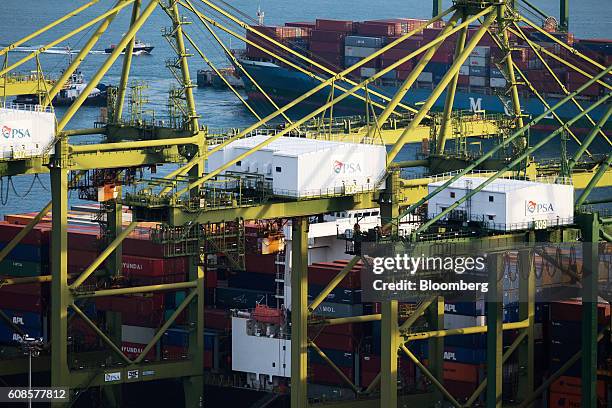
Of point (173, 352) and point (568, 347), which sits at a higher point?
point (568, 347)

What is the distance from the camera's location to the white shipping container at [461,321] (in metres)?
54.1

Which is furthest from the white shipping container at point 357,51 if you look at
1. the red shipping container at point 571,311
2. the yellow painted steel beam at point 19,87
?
the red shipping container at point 571,311

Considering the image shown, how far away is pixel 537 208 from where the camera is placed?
48812mm

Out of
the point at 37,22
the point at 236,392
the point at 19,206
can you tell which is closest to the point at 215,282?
the point at 236,392

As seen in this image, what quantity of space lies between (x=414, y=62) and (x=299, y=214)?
2826 inches

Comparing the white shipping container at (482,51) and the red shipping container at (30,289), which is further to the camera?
the white shipping container at (482,51)

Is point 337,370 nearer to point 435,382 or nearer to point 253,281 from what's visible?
point 435,382

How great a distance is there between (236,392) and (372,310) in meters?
5.56

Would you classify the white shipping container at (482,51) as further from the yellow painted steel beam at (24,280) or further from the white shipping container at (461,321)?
the white shipping container at (461,321)

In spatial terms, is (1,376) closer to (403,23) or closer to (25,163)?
(25,163)

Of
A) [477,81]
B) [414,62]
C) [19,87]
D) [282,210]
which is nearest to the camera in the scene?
[282,210]

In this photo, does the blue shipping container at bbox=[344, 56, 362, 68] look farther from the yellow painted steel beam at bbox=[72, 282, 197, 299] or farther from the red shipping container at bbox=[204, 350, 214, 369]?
the yellow painted steel beam at bbox=[72, 282, 197, 299]

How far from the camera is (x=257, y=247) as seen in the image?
52938 mm

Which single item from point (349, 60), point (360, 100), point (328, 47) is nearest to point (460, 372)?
point (349, 60)
